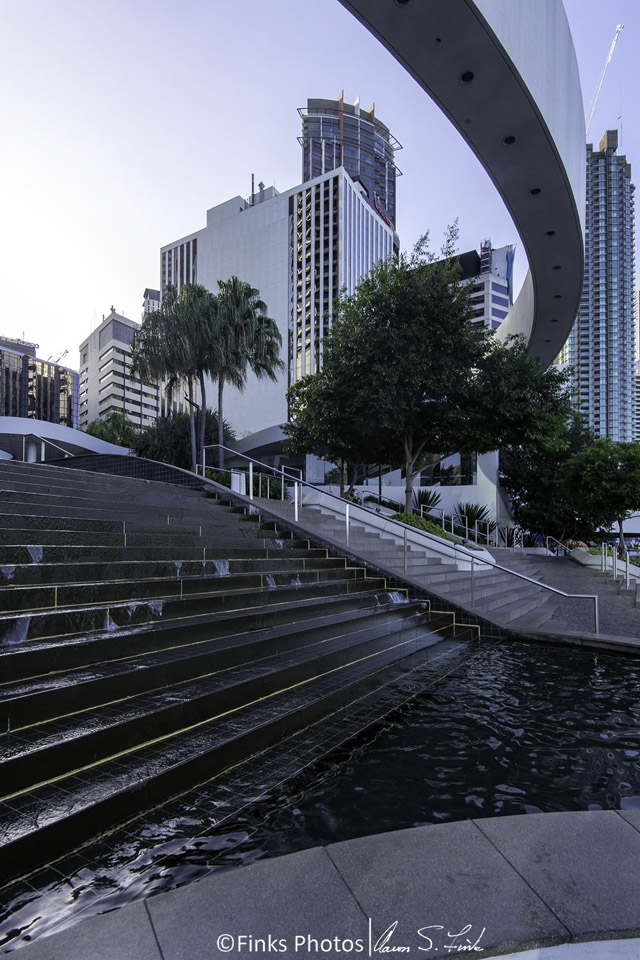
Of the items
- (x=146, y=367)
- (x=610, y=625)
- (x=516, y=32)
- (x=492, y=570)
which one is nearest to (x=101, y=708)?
(x=610, y=625)

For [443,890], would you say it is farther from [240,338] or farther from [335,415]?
[240,338]

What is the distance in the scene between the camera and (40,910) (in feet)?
6.62

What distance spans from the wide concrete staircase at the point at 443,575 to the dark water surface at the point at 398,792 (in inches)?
156

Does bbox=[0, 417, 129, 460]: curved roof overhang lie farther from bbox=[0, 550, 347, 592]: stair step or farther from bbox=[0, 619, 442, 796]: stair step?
bbox=[0, 619, 442, 796]: stair step

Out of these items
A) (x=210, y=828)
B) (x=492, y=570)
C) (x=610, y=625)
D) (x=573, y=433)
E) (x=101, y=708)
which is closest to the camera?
(x=210, y=828)

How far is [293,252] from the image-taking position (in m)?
70.5

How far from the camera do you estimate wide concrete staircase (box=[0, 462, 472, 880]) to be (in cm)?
271

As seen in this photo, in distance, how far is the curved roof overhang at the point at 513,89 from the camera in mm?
6445

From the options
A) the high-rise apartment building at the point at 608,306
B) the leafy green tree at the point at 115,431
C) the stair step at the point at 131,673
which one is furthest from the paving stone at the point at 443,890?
the high-rise apartment building at the point at 608,306

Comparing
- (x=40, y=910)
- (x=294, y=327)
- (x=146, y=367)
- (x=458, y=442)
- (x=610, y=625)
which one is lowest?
(x=610, y=625)

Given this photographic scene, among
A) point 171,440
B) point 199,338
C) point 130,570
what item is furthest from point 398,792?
point 171,440

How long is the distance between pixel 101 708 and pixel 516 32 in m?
9.37

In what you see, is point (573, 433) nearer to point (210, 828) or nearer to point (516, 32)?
point (516, 32)
